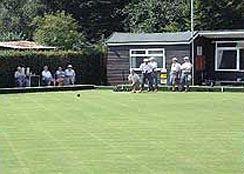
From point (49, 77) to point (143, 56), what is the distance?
4677 mm

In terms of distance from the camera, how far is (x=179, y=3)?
46.2m

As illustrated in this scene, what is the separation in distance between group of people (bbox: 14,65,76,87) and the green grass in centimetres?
1026

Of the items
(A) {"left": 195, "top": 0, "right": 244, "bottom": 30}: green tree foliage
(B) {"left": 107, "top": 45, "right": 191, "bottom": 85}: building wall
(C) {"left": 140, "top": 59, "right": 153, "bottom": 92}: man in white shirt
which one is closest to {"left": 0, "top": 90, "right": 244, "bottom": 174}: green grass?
(C) {"left": 140, "top": 59, "right": 153, "bottom": 92}: man in white shirt

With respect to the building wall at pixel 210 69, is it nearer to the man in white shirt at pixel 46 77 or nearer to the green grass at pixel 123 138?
the man in white shirt at pixel 46 77

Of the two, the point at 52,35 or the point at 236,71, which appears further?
the point at 52,35

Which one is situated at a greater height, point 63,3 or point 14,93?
point 63,3

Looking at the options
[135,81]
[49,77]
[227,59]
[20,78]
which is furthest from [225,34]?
[20,78]

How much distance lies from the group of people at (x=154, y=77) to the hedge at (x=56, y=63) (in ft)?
18.6

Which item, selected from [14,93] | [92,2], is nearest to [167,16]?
[92,2]

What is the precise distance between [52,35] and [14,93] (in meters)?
14.4

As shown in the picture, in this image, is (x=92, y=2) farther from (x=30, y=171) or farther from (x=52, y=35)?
(x=30, y=171)

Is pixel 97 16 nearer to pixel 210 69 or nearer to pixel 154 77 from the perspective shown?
pixel 210 69

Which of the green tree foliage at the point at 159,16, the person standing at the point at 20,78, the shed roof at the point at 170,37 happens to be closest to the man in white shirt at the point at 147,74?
the shed roof at the point at 170,37

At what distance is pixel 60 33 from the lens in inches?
1683
